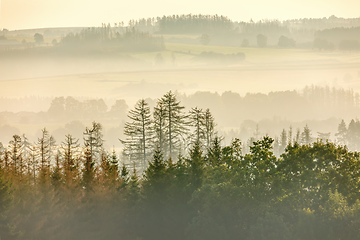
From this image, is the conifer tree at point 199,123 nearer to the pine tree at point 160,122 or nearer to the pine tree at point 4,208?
the pine tree at point 160,122

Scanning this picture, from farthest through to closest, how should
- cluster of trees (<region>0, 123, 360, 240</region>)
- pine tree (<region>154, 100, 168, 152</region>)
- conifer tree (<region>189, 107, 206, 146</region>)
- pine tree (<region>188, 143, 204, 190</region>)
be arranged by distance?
conifer tree (<region>189, 107, 206, 146</region>), pine tree (<region>154, 100, 168, 152</region>), pine tree (<region>188, 143, 204, 190</region>), cluster of trees (<region>0, 123, 360, 240</region>)

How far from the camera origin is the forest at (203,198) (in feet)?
187

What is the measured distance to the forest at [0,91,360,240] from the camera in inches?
2243

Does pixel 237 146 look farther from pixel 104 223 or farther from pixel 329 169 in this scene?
pixel 104 223

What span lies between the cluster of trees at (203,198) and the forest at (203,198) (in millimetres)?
101

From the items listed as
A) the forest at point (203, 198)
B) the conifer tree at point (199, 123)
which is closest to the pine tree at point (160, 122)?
the conifer tree at point (199, 123)

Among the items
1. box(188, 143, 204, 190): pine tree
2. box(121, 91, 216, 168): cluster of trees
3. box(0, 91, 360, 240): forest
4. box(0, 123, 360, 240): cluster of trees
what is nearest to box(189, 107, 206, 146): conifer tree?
box(121, 91, 216, 168): cluster of trees

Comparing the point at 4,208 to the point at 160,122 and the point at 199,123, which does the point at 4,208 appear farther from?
the point at 199,123

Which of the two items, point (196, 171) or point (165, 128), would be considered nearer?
point (196, 171)

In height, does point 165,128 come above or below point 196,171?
above

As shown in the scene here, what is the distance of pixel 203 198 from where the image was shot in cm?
6275

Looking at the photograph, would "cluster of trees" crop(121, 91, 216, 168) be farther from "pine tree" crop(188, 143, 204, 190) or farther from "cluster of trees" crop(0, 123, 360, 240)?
"pine tree" crop(188, 143, 204, 190)

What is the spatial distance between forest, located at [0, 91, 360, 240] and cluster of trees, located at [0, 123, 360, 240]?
101mm

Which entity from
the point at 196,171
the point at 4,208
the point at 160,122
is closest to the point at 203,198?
the point at 196,171
